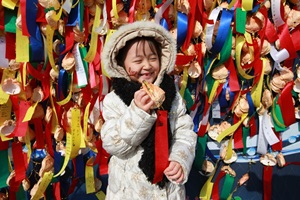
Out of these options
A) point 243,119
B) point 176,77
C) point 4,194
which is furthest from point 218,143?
point 4,194

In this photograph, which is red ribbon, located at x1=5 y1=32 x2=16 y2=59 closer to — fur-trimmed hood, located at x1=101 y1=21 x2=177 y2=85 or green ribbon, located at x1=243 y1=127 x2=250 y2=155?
fur-trimmed hood, located at x1=101 y1=21 x2=177 y2=85

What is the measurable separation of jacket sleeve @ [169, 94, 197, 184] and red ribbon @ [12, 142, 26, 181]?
36.0 inches

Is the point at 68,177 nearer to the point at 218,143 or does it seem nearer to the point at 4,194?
the point at 4,194

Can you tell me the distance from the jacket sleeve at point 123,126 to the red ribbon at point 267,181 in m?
1.00

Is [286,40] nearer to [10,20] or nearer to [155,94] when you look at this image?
[155,94]

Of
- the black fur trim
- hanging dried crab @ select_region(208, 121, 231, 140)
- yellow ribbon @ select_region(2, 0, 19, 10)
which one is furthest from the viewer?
hanging dried crab @ select_region(208, 121, 231, 140)

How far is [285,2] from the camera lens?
5.97 ft

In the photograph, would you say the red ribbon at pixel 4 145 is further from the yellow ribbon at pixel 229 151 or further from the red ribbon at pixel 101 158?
the yellow ribbon at pixel 229 151

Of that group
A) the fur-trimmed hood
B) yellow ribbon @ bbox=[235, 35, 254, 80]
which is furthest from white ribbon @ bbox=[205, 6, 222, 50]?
the fur-trimmed hood

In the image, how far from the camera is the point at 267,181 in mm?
2035

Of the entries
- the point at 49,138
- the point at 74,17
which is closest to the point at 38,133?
the point at 49,138

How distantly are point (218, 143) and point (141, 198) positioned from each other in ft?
2.50

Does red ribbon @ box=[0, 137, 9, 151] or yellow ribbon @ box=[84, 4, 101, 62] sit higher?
yellow ribbon @ box=[84, 4, 101, 62]

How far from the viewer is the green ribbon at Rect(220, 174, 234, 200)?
6.66 ft
